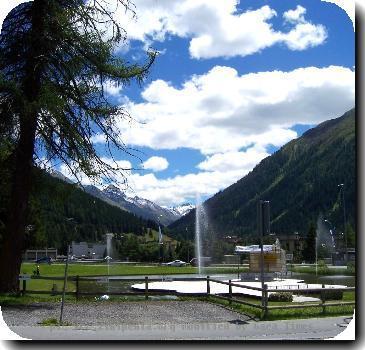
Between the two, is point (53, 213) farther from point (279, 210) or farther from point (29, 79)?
point (279, 210)

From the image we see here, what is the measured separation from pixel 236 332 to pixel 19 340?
3497 millimetres

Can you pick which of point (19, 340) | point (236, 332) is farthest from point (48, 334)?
point (236, 332)

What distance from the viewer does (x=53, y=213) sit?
58.2 ft

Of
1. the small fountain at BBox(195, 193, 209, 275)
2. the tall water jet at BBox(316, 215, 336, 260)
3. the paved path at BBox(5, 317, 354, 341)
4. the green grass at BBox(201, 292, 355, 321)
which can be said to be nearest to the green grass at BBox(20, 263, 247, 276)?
the small fountain at BBox(195, 193, 209, 275)

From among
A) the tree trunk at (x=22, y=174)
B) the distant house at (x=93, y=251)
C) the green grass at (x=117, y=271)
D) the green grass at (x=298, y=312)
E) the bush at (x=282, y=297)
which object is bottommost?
the green grass at (x=117, y=271)

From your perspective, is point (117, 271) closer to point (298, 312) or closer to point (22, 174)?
point (22, 174)

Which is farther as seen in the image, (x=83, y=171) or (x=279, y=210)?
(x=279, y=210)

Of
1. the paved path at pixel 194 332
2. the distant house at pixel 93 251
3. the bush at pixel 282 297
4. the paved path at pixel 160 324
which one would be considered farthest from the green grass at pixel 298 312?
the distant house at pixel 93 251

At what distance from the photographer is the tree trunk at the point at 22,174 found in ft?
43.6

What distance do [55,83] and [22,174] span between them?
8.38 ft

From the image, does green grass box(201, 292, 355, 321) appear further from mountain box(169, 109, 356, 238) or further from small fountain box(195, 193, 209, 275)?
mountain box(169, 109, 356, 238)

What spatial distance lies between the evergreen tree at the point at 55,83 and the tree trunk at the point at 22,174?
0.9 inches

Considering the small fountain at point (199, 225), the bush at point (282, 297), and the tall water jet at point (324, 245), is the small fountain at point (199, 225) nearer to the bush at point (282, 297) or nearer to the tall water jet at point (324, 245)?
the tall water jet at point (324, 245)

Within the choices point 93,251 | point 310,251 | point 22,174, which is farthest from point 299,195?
point 22,174
